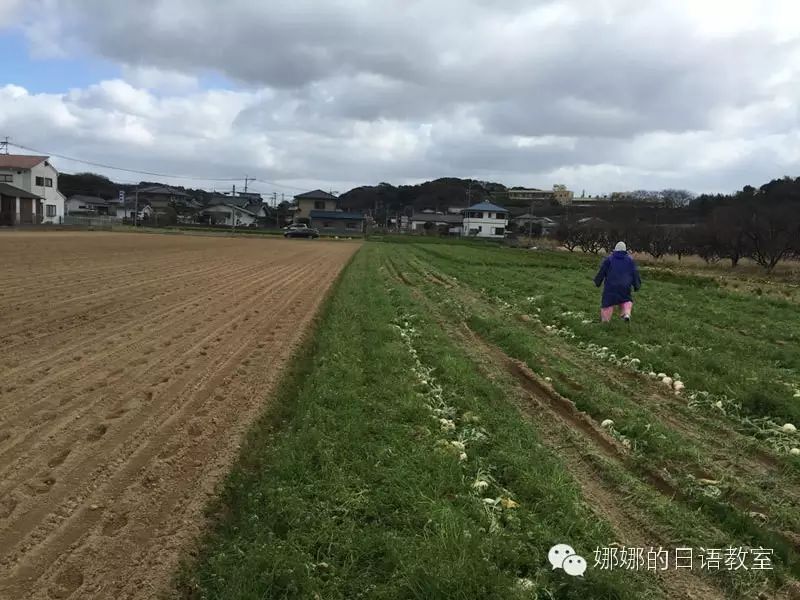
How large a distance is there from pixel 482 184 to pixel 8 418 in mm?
182283

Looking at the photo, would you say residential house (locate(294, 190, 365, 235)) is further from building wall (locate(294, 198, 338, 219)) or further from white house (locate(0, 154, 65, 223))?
white house (locate(0, 154, 65, 223))

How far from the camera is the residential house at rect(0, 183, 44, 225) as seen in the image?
199ft

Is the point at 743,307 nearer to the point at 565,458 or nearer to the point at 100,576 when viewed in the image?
the point at 565,458

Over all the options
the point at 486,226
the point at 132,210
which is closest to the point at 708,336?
the point at 486,226

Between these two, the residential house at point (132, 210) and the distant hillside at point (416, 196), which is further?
the distant hillside at point (416, 196)

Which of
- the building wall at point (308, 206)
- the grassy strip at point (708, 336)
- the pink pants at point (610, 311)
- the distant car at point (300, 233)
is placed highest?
the building wall at point (308, 206)

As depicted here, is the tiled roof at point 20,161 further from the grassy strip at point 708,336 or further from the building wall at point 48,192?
the grassy strip at point 708,336

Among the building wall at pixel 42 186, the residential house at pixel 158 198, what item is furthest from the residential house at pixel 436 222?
the building wall at pixel 42 186

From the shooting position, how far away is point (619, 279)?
39.0 ft

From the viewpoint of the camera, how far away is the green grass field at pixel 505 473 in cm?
340

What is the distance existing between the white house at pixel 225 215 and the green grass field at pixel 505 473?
106050mm

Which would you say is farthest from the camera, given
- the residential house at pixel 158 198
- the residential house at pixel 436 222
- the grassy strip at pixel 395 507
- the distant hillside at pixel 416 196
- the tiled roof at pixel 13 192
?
the distant hillside at pixel 416 196

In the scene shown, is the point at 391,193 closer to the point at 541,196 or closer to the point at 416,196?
the point at 416,196

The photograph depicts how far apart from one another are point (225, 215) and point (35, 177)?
41431mm
